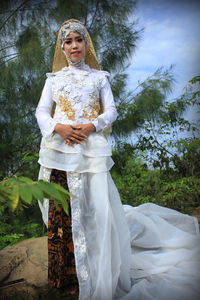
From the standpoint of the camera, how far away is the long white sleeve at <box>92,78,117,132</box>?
5.42 feet

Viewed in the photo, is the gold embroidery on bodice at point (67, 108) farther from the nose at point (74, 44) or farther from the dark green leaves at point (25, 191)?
the dark green leaves at point (25, 191)

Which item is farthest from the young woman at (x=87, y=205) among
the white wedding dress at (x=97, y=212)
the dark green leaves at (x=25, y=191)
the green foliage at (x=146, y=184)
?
the green foliage at (x=146, y=184)

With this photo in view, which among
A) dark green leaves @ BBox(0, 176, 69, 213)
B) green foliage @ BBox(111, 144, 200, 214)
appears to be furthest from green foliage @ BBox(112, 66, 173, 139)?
dark green leaves @ BBox(0, 176, 69, 213)

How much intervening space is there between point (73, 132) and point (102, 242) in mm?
644

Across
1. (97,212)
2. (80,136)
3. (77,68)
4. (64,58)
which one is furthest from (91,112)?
(97,212)

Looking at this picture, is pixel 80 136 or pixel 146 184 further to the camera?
pixel 146 184

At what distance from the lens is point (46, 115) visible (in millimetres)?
1705

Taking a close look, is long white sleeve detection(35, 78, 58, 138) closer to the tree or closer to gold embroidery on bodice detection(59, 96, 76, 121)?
gold embroidery on bodice detection(59, 96, 76, 121)

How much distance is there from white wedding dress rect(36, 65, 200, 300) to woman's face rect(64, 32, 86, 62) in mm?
92

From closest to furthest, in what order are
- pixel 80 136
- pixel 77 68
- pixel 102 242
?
1. pixel 102 242
2. pixel 80 136
3. pixel 77 68

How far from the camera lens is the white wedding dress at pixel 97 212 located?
1.49 meters

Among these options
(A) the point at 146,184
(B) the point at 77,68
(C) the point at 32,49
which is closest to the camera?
(B) the point at 77,68

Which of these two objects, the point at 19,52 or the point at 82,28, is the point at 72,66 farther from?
the point at 19,52
